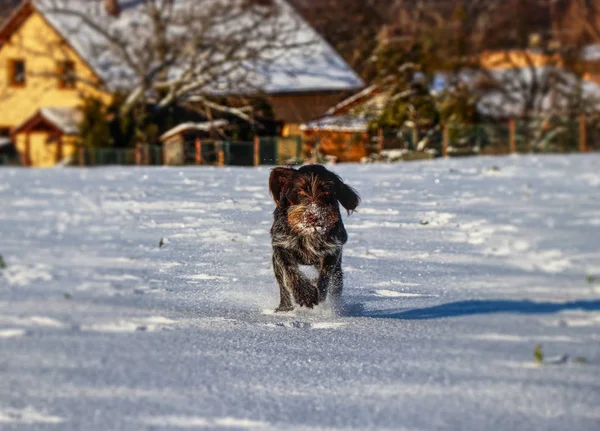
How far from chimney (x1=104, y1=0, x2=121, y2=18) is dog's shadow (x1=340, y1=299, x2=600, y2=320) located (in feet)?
69.2

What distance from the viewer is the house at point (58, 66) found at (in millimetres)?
18031

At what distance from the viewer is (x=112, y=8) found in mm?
23641

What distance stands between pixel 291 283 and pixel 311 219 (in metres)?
0.47

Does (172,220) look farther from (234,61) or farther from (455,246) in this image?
(234,61)

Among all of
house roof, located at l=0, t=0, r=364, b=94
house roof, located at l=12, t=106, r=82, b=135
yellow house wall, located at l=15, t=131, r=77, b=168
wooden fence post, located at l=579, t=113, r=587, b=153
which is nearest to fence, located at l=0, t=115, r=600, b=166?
wooden fence post, located at l=579, t=113, r=587, b=153

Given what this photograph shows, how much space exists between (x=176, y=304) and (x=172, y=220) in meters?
0.54

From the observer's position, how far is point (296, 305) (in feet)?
14.1

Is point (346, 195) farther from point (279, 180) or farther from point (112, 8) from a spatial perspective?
point (112, 8)

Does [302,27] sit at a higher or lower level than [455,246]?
higher

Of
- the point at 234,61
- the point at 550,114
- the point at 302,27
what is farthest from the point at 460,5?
the point at 234,61

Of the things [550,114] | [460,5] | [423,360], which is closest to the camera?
[423,360]

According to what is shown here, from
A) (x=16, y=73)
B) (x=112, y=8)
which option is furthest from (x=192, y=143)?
(x=16, y=73)

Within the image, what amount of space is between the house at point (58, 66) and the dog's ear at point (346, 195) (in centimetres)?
1204

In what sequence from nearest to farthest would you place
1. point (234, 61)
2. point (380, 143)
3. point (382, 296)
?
1. point (382, 296)
2. point (380, 143)
3. point (234, 61)
